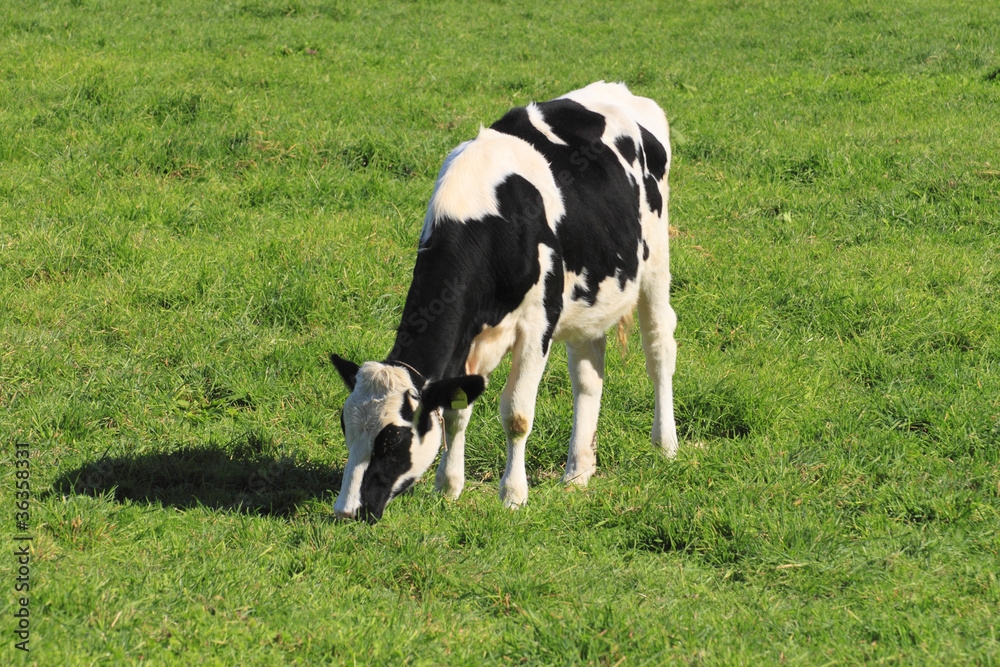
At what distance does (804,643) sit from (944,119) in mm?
9365

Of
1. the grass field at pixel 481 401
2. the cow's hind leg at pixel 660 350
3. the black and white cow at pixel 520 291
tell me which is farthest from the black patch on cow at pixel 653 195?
the grass field at pixel 481 401

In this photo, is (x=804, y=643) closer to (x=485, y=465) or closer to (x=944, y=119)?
(x=485, y=465)

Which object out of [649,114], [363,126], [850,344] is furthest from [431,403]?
[363,126]

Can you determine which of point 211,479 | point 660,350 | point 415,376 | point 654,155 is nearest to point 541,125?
point 654,155

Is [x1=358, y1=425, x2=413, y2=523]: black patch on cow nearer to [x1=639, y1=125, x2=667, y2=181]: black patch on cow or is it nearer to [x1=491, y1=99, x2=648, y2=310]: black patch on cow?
[x1=491, y1=99, x2=648, y2=310]: black patch on cow

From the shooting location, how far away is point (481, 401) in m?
5.87

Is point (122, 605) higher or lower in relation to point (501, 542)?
higher

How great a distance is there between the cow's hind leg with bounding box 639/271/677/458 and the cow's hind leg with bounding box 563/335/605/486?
0.36 meters

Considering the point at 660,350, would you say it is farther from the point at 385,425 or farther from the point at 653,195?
the point at 385,425

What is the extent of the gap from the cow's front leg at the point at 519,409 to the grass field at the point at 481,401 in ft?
0.45

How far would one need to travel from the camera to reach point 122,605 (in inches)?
137

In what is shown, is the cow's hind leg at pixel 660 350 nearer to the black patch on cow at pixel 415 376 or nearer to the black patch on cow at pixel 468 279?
the black patch on cow at pixel 468 279

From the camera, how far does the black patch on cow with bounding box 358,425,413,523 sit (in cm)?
416

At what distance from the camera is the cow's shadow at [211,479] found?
15.3 feet
